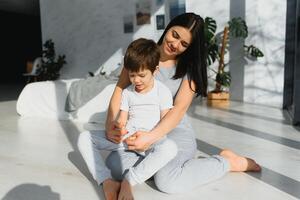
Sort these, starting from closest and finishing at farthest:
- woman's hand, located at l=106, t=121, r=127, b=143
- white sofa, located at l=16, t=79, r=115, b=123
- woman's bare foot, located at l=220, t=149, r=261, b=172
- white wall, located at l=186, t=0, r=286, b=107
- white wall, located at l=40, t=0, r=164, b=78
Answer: woman's hand, located at l=106, t=121, r=127, b=143 → woman's bare foot, located at l=220, t=149, r=261, b=172 → white sofa, located at l=16, t=79, r=115, b=123 → white wall, located at l=186, t=0, r=286, b=107 → white wall, located at l=40, t=0, r=164, b=78

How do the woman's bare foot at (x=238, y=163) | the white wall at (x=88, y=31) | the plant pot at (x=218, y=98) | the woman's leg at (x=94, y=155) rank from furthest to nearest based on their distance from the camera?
1. the white wall at (x=88, y=31)
2. the plant pot at (x=218, y=98)
3. the woman's bare foot at (x=238, y=163)
4. the woman's leg at (x=94, y=155)

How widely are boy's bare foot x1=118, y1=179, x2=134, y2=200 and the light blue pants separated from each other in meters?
0.03

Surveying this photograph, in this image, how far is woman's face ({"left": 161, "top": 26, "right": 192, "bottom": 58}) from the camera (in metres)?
1.70

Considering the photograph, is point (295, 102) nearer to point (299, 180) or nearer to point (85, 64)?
point (299, 180)

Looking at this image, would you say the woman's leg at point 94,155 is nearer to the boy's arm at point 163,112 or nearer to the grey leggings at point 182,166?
the grey leggings at point 182,166

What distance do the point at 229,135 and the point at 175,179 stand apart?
4.85 feet

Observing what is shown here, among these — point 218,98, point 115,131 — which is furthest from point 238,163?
point 218,98

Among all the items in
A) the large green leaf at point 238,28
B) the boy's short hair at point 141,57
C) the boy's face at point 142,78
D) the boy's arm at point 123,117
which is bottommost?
the boy's arm at point 123,117

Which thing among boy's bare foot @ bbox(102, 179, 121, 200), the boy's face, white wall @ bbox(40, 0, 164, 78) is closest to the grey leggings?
boy's bare foot @ bbox(102, 179, 121, 200)

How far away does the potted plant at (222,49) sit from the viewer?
4.90 m

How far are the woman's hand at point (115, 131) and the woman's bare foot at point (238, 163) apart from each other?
2.14ft

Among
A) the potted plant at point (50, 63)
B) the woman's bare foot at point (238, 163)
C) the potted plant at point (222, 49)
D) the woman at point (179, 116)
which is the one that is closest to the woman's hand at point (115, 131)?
the woman at point (179, 116)

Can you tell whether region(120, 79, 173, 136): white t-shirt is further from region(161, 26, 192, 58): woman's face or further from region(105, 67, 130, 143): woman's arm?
region(161, 26, 192, 58): woman's face

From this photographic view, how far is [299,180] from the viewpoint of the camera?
195 centimetres
